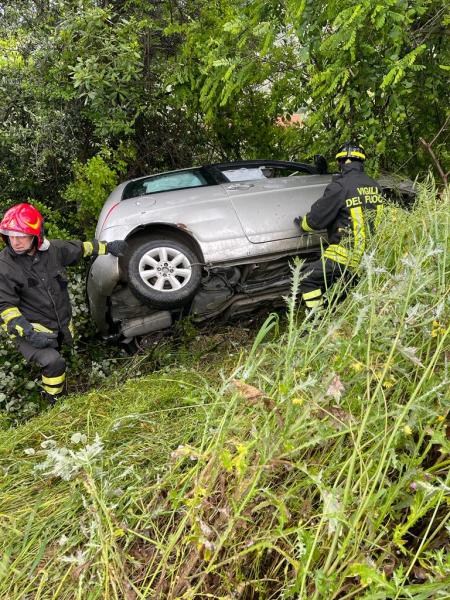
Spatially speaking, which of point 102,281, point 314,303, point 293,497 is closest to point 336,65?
point 102,281

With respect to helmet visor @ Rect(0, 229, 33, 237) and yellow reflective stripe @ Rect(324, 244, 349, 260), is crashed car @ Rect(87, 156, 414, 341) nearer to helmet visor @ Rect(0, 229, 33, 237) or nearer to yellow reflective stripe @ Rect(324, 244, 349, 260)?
helmet visor @ Rect(0, 229, 33, 237)

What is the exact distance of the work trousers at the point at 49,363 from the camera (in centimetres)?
405

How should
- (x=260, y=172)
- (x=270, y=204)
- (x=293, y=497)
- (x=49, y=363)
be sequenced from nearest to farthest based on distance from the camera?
(x=293, y=497)
(x=49, y=363)
(x=270, y=204)
(x=260, y=172)

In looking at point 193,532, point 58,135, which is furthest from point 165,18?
point 193,532

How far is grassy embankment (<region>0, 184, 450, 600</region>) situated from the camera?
1.55m

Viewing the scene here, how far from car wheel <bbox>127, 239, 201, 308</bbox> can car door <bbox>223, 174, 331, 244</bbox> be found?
2.19 ft

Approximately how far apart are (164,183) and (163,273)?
3.64ft

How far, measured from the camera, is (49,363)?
405 centimetres

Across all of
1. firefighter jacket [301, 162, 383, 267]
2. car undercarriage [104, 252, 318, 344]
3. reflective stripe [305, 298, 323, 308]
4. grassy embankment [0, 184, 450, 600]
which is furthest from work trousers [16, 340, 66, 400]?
firefighter jacket [301, 162, 383, 267]

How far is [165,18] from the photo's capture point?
680cm

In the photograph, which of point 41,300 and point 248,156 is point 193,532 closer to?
point 41,300

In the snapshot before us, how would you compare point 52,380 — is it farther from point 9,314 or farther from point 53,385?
point 9,314

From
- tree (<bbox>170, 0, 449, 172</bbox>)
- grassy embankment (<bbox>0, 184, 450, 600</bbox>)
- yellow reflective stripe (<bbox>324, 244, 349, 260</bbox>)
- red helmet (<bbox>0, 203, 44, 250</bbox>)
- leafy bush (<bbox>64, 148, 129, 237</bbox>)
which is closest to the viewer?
grassy embankment (<bbox>0, 184, 450, 600</bbox>)

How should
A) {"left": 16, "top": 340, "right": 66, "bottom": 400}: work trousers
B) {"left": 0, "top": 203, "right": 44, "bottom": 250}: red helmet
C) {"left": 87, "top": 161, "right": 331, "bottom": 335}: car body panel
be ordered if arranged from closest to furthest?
{"left": 0, "top": 203, "right": 44, "bottom": 250}: red helmet
{"left": 16, "top": 340, "right": 66, "bottom": 400}: work trousers
{"left": 87, "top": 161, "right": 331, "bottom": 335}: car body panel
